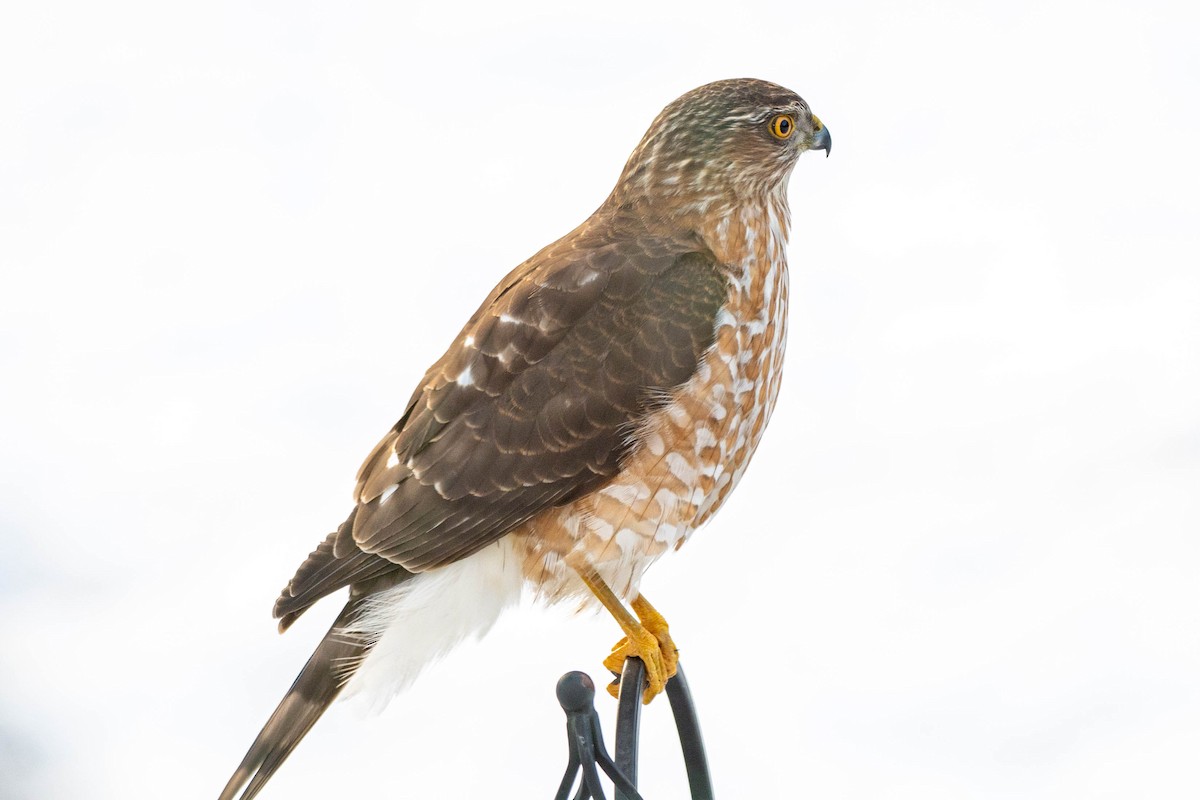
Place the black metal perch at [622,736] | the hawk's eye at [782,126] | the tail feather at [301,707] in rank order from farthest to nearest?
the hawk's eye at [782,126] → the tail feather at [301,707] → the black metal perch at [622,736]

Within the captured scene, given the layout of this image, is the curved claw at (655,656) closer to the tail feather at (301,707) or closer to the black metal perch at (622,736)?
the black metal perch at (622,736)

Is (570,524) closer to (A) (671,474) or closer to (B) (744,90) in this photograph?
(A) (671,474)

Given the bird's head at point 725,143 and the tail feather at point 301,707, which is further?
the bird's head at point 725,143

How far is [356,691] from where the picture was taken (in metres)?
2.65

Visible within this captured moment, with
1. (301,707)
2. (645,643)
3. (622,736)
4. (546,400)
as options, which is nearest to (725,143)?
(546,400)

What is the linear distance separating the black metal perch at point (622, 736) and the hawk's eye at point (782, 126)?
3.53 feet

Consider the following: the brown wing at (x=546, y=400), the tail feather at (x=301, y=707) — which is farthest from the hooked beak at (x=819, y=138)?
the tail feather at (x=301, y=707)

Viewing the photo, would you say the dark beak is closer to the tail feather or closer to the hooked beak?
the hooked beak

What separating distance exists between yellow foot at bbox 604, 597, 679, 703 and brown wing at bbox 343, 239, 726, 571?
38cm

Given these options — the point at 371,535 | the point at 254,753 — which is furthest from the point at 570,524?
the point at 254,753

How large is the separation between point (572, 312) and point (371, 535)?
56cm

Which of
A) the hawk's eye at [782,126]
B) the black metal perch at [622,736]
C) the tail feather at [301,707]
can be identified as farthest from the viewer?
the hawk's eye at [782,126]

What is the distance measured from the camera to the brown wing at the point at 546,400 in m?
2.53

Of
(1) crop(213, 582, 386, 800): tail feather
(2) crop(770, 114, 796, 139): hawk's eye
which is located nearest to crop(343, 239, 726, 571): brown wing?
(1) crop(213, 582, 386, 800): tail feather
